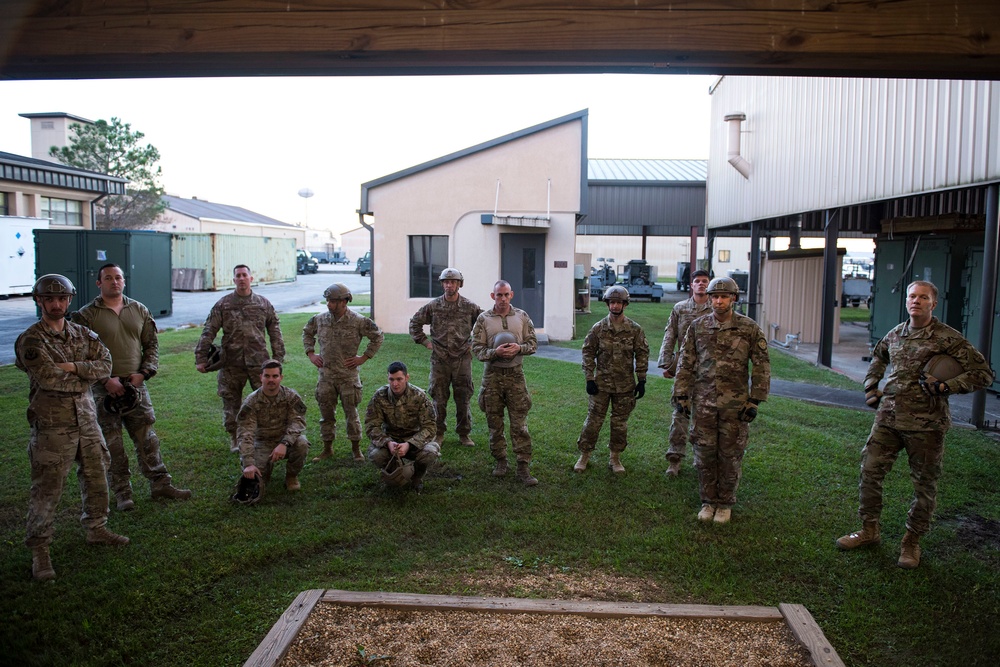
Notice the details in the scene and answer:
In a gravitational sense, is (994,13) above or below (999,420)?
above

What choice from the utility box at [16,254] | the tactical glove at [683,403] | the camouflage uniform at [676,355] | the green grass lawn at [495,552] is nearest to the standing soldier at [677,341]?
the camouflage uniform at [676,355]

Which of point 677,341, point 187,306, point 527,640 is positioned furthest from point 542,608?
point 187,306

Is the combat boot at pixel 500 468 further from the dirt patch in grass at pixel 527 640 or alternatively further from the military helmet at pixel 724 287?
→ the dirt patch in grass at pixel 527 640

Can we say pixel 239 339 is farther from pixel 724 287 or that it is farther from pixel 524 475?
pixel 724 287

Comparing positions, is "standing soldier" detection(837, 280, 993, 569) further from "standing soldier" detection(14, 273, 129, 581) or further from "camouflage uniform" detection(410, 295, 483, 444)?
"standing soldier" detection(14, 273, 129, 581)

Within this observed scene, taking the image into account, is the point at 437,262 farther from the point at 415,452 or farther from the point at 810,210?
the point at 415,452

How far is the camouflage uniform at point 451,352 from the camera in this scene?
28.0 ft

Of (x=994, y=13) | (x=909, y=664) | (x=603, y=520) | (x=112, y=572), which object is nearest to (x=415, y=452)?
(x=603, y=520)

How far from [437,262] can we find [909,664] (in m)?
15.3

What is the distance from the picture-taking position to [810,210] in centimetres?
1529

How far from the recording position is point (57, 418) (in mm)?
5297

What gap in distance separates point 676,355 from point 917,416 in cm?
256

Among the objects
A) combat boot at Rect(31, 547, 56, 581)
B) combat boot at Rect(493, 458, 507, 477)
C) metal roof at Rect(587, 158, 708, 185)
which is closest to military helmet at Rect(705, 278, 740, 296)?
combat boot at Rect(493, 458, 507, 477)

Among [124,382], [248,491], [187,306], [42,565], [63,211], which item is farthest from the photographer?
[63,211]
